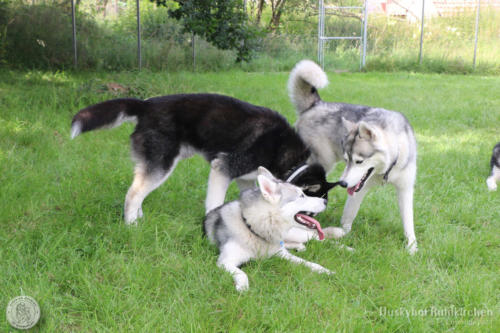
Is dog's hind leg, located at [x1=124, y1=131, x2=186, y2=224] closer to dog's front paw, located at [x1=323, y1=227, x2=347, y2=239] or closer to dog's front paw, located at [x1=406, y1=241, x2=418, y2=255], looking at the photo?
dog's front paw, located at [x1=323, y1=227, x2=347, y2=239]

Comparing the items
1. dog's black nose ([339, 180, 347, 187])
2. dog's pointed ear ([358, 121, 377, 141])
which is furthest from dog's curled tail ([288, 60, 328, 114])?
dog's black nose ([339, 180, 347, 187])

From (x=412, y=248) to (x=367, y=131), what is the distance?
3.17 feet

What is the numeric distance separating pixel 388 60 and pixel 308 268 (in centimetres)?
1339

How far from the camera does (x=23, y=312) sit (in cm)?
206

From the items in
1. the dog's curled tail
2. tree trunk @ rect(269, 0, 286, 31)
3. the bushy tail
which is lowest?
the bushy tail

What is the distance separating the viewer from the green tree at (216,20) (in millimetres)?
6871

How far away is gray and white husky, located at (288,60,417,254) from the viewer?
304cm

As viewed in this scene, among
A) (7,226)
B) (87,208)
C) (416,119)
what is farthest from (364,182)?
(416,119)

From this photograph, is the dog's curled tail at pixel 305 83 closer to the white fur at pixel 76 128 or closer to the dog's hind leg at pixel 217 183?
the dog's hind leg at pixel 217 183

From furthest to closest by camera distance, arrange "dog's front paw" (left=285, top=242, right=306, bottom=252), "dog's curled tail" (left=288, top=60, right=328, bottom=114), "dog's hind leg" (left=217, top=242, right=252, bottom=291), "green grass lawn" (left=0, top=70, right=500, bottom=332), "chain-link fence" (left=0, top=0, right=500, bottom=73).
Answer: "chain-link fence" (left=0, top=0, right=500, bottom=73) → "dog's curled tail" (left=288, top=60, right=328, bottom=114) → "dog's front paw" (left=285, top=242, right=306, bottom=252) → "dog's hind leg" (left=217, top=242, right=252, bottom=291) → "green grass lawn" (left=0, top=70, right=500, bottom=332)

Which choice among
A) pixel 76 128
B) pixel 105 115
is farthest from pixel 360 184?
pixel 76 128

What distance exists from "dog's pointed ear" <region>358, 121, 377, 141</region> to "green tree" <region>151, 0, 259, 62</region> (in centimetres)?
465

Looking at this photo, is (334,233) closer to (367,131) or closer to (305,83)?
(367,131)

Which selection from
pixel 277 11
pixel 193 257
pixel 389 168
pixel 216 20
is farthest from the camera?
pixel 277 11
